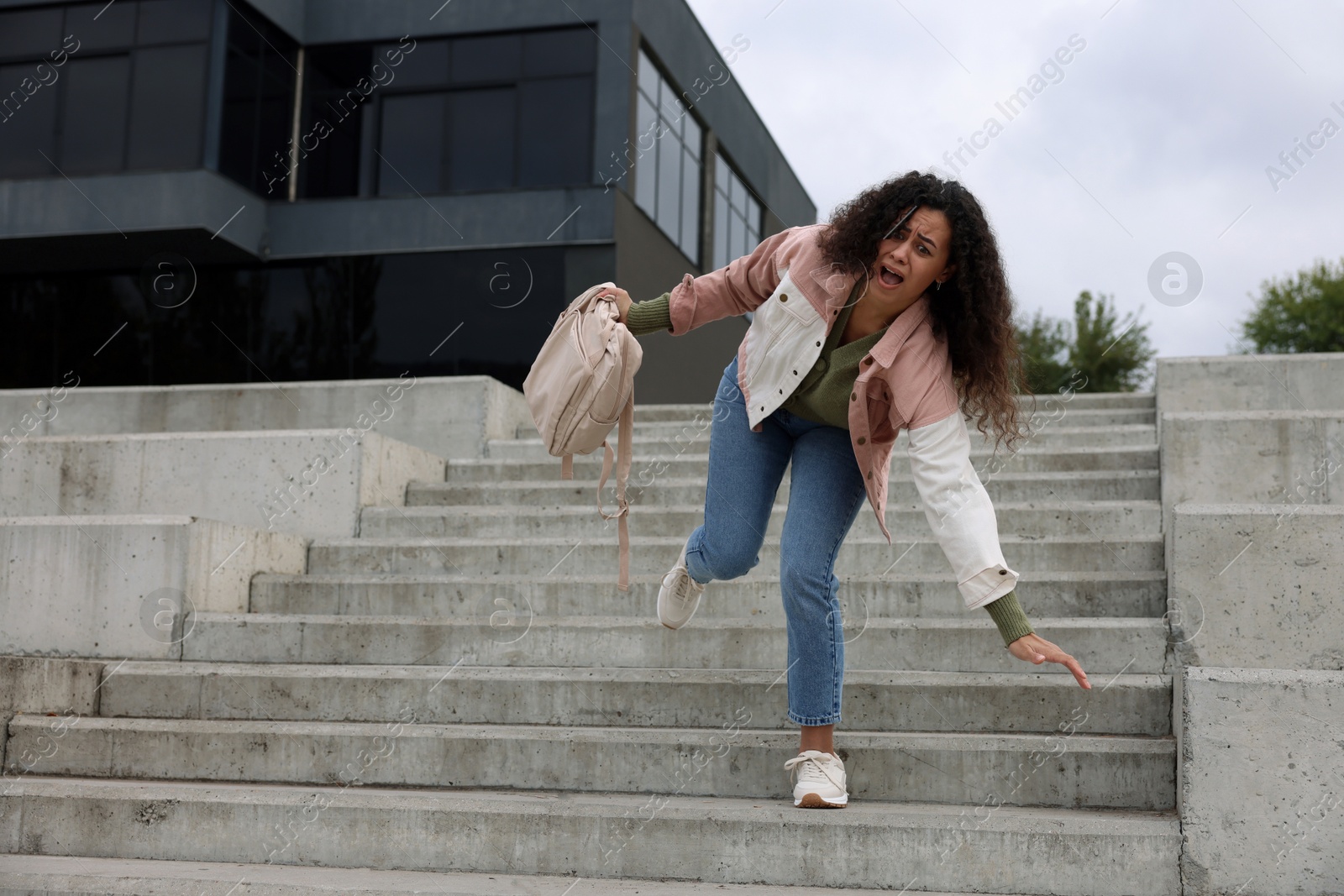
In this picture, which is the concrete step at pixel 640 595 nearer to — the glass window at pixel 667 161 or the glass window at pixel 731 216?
the glass window at pixel 667 161

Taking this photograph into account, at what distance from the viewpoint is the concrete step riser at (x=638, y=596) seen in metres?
4.31

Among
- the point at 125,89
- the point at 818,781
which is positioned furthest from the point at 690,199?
the point at 818,781

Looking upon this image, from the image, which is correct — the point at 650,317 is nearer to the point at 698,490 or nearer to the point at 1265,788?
the point at 1265,788

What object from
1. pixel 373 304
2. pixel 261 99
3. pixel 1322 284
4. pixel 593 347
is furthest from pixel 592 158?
pixel 1322 284

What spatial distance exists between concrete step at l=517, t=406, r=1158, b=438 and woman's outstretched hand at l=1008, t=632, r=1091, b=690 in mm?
4230

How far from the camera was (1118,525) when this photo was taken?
4.98 m

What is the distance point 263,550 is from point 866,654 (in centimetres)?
278

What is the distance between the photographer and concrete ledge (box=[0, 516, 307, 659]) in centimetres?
464

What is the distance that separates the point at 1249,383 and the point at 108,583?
6.13 metres

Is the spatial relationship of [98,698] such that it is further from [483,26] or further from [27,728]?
[483,26]

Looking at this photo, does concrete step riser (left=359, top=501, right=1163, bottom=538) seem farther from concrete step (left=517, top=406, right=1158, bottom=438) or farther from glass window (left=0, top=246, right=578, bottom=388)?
glass window (left=0, top=246, right=578, bottom=388)

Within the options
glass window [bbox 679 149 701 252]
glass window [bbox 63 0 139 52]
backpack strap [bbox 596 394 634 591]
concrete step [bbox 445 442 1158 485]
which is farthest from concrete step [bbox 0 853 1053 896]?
glass window [bbox 679 149 701 252]

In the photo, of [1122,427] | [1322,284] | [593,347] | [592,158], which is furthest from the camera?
[1322,284]

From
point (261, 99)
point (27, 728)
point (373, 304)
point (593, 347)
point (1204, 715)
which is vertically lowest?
point (27, 728)
